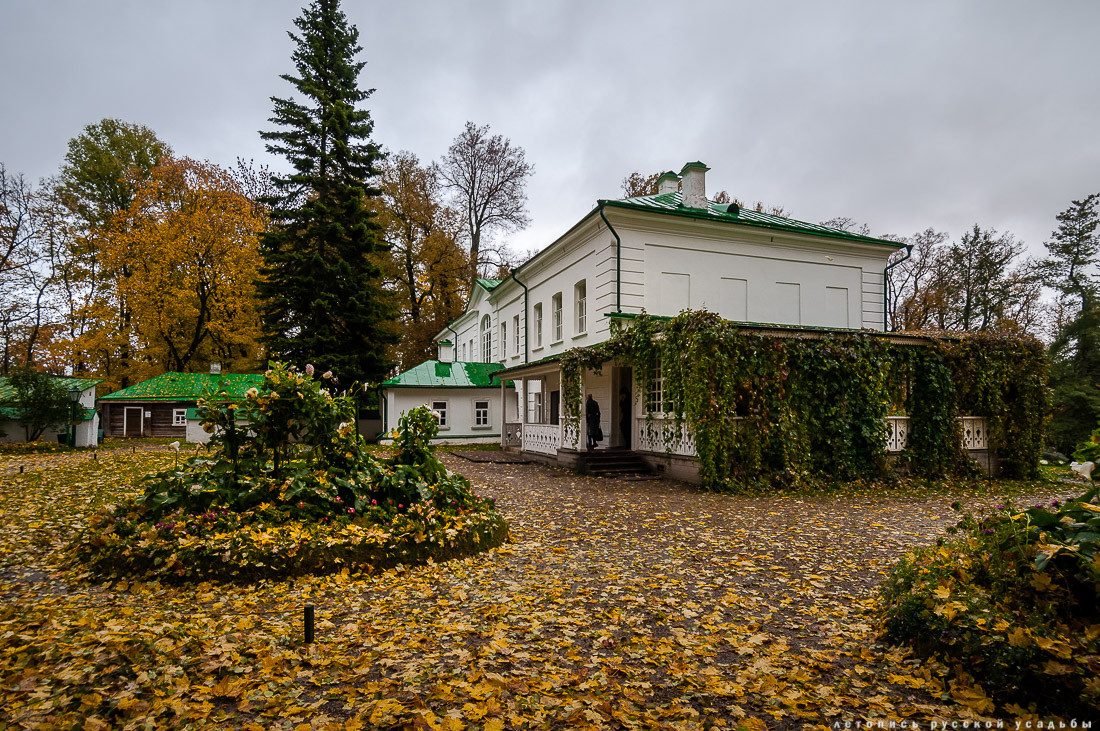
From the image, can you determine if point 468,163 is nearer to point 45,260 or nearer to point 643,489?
point 45,260

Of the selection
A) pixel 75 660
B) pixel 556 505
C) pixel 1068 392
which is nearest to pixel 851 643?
pixel 75 660

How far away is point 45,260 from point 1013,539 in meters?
38.7

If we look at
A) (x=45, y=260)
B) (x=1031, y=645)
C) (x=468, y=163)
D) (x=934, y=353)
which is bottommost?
(x=1031, y=645)

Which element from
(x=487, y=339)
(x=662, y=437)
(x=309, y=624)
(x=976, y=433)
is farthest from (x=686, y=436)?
(x=487, y=339)

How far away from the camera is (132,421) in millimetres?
28438

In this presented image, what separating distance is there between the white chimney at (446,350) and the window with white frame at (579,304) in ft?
55.5

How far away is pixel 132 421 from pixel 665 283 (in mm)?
28147

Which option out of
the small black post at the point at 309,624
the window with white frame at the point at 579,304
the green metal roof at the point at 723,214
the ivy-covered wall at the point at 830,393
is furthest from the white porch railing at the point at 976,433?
the small black post at the point at 309,624

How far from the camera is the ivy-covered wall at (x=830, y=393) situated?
11.3m

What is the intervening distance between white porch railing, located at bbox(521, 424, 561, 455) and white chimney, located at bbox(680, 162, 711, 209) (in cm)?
837

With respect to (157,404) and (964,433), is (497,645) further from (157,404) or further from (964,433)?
(157,404)

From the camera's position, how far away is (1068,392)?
784 inches

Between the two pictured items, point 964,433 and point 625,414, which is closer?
point 964,433

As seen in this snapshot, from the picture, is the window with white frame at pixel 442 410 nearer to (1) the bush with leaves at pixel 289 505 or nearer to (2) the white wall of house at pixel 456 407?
(2) the white wall of house at pixel 456 407
